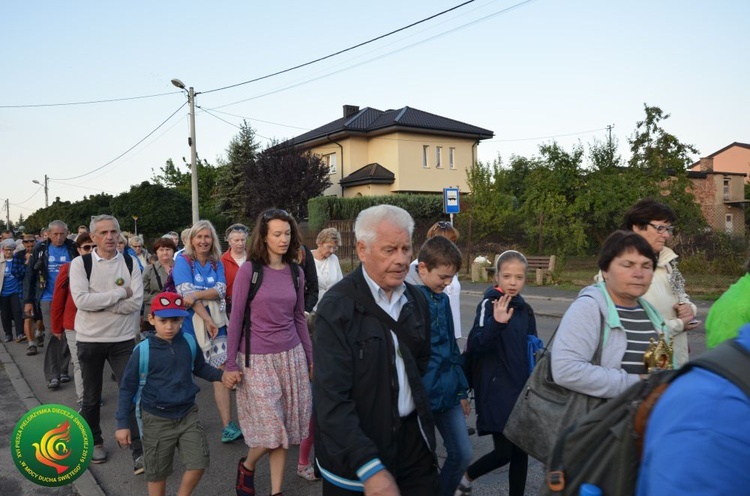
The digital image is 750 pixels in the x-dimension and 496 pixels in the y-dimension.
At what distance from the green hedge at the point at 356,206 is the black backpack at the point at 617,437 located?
105ft

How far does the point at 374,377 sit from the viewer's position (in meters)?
2.47

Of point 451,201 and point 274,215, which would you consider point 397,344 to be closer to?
point 274,215

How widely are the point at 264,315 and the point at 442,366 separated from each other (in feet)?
4.89

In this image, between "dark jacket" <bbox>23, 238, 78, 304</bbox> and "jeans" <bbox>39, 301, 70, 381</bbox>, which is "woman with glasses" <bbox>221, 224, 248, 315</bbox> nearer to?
"jeans" <bbox>39, 301, 70, 381</bbox>

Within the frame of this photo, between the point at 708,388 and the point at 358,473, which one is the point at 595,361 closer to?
the point at 358,473

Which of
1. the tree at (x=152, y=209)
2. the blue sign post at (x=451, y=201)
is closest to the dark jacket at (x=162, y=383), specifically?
the blue sign post at (x=451, y=201)

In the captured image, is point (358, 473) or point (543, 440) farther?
point (543, 440)

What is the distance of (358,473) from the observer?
2.31m

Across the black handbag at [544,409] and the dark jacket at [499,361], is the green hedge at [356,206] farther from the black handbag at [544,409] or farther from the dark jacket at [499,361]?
the black handbag at [544,409]

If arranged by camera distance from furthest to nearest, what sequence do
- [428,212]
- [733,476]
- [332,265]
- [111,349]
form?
[428,212]
[332,265]
[111,349]
[733,476]

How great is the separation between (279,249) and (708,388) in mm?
3482

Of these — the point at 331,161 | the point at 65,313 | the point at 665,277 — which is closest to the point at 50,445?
the point at 65,313

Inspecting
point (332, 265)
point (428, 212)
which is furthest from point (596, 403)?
point (428, 212)

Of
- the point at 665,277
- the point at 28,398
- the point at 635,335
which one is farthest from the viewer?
the point at 28,398
